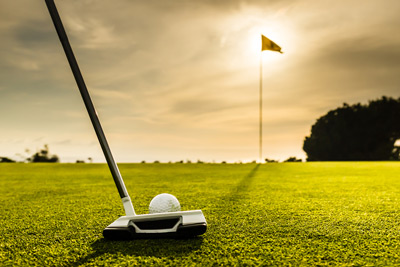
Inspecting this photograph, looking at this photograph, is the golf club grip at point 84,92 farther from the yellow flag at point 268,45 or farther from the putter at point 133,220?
the yellow flag at point 268,45

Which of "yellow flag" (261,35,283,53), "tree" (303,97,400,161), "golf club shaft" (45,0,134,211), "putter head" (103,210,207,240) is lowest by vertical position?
"putter head" (103,210,207,240)

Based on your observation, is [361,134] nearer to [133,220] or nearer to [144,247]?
[133,220]

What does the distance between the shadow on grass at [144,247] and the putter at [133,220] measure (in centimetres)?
5

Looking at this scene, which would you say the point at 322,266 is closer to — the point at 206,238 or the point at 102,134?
the point at 206,238

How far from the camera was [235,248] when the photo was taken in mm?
2580

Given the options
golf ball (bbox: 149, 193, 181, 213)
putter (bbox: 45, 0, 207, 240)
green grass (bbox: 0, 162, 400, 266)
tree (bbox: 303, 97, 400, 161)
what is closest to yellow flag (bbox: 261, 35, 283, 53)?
green grass (bbox: 0, 162, 400, 266)

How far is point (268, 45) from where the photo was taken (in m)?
19.3

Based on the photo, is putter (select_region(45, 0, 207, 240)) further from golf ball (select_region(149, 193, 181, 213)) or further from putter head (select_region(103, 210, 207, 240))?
golf ball (select_region(149, 193, 181, 213))

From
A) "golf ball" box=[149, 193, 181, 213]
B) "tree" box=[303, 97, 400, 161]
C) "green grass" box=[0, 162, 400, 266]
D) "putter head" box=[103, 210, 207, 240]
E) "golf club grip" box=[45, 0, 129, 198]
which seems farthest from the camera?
"tree" box=[303, 97, 400, 161]

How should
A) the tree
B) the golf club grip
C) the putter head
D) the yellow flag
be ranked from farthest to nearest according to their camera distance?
the tree, the yellow flag, the golf club grip, the putter head

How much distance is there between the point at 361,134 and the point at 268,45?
3093 centimetres

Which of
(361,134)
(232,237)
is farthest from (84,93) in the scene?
(361,134)

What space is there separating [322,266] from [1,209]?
4.55m

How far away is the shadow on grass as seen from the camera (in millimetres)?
2430
